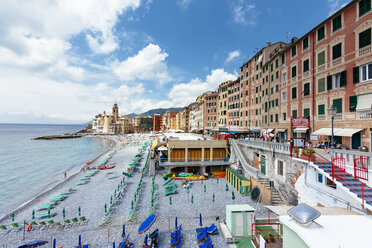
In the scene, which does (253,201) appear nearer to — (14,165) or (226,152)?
(226,152)

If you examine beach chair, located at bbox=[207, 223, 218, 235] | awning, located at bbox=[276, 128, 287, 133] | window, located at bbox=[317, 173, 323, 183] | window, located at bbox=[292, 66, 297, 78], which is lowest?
beach chair, located at bbox=[207, 223, 218, 235]

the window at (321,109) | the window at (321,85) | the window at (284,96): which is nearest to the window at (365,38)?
the window at (321,85)

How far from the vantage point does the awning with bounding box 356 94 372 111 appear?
13.5 m

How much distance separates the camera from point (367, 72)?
45.6 feet

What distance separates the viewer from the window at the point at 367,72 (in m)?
13.7

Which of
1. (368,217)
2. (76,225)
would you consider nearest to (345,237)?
(368,217)

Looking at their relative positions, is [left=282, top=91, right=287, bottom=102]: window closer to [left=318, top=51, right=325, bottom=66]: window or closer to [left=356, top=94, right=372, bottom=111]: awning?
[left=318, top=51, right=325, bottom=66]: window

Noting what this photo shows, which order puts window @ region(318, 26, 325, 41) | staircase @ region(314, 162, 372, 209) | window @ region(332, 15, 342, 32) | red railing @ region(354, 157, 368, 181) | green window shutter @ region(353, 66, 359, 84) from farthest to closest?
window @ region(318, 26, 325, 41)
window @ region(332, 15, 342, 32)
green window shutter @ region(353, 66, 359, 84)
red railing @ region(354, 157, 368, 181)
staircase @ region(314, 162, 372, 209)

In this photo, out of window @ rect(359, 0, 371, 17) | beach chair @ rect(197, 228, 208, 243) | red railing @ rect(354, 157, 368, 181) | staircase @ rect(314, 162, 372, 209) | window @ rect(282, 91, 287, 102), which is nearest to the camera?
staircase @ rect(314, 162, 372, 209)

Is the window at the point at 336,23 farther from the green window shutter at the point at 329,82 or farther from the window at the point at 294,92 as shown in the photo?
the window at the point at 294,92

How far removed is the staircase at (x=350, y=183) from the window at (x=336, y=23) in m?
14.3

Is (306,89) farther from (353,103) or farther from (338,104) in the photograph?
(353,103)

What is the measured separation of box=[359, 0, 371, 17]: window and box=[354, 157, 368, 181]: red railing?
13433mm

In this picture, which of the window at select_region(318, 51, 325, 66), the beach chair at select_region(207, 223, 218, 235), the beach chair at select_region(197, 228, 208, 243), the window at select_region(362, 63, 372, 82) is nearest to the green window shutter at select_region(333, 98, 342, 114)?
the window at select_region(362, 63, 372, 82)
